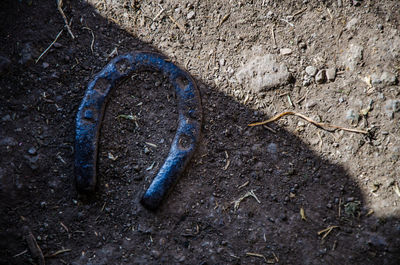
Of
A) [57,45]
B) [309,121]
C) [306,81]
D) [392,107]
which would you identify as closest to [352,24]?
[306,81]

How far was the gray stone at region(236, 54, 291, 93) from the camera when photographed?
6.84 ft

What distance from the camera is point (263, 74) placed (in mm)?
2096

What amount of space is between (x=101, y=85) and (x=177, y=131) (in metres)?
0.63

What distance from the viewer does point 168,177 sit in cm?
191

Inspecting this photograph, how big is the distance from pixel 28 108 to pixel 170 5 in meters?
1.27

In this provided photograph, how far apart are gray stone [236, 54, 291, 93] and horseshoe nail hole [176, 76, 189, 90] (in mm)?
377

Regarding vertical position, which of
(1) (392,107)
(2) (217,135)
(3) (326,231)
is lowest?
(3) (326,231)

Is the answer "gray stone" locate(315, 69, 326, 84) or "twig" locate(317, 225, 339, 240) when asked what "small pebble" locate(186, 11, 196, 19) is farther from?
"twig" locate(317, 225, 339, 240)

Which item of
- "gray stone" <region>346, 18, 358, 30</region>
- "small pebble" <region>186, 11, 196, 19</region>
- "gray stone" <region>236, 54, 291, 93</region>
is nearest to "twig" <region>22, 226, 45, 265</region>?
"gray stone" <region>236, 54, 291, 93</region>

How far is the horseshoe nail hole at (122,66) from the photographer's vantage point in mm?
2076

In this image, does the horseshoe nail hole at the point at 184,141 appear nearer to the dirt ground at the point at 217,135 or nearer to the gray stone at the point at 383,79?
the dirt ground at the point at 217,135

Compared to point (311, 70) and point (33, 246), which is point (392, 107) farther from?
point (33, 246)

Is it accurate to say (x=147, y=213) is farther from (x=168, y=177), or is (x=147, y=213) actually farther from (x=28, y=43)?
(x=28, y=43)

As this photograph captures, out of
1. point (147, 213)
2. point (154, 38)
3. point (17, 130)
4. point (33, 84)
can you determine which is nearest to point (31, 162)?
point (17, 130)
